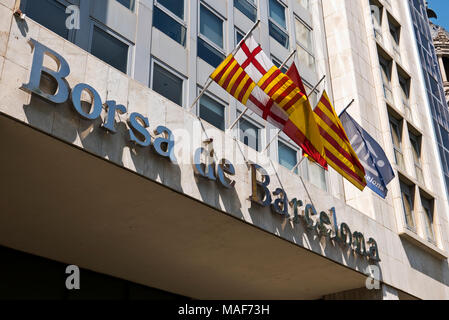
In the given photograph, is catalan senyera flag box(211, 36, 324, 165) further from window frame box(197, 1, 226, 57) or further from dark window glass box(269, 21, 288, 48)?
dark window glass box(269, 21, 288, 48)

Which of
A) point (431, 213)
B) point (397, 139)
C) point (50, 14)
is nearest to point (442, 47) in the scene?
point (397, 139)

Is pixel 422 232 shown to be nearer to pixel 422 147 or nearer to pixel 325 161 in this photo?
pixel 422 147

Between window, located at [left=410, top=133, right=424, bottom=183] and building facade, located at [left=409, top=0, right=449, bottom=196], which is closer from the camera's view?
window, located at [left=410, top=133, right=424, bottom=183]

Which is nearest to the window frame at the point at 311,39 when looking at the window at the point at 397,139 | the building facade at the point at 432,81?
the window at the point at 397,139

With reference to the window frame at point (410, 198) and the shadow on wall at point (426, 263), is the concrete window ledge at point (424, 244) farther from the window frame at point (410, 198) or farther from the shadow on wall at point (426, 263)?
the window frame at point (410, 198)

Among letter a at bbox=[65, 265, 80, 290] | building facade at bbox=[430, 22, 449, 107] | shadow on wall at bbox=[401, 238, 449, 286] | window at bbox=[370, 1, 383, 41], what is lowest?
letter a at bbox=[65, 265, 80, 290]

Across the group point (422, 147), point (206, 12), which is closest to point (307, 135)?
point (206, 12)

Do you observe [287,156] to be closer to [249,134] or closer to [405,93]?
[249,134]

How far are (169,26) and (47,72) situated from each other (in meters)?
6.62

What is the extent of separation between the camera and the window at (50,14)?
42.2 ft

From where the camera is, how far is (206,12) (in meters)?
18.6

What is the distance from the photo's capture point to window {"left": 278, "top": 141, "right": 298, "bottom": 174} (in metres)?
19.0

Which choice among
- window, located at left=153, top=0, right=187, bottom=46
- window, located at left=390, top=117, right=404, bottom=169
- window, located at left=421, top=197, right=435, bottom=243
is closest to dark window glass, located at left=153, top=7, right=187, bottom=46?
window, located at left=153, top=0, right=187, bottom=46

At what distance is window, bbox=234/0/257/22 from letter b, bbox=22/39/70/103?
10.4 metres
